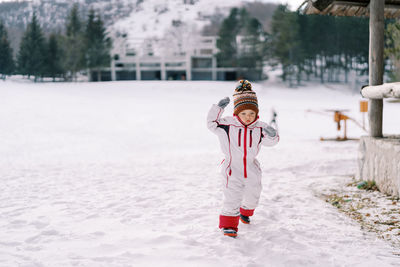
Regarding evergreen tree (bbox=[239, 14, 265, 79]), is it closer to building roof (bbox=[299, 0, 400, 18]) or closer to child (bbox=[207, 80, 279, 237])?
building roof (bbox=[299, 0, 400, 18])

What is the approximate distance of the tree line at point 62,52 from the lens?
43.7m

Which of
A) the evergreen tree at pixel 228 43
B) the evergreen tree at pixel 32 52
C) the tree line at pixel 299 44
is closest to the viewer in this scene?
the evergreen tree at pixel 32 52

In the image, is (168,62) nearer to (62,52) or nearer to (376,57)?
(62,52)

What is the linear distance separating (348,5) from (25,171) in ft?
25.2

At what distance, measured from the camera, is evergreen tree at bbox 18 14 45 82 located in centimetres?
4291

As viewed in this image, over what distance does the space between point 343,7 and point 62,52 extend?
49035mm

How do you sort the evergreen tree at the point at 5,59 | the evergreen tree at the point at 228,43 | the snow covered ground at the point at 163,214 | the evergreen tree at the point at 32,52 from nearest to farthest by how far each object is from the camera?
the snow covered ground at the point at 163,214 < the evergreen tree at the point at 5,59 < the evergreen tree at the point at 32,52 < the evergreen tree at the point at 228,43

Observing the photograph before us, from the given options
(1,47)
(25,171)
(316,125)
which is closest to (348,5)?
(25,171)

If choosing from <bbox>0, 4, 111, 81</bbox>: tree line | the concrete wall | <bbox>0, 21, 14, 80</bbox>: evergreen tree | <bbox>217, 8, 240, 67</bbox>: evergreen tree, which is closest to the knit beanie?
the concrete wall

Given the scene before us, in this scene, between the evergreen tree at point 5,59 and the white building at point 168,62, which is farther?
the white building at point 168,62

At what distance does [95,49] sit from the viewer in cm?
5150

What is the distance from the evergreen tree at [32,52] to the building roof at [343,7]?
142ft

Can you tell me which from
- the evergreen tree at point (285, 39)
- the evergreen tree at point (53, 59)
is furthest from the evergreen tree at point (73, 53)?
the evergreen tree at point (285, 39)

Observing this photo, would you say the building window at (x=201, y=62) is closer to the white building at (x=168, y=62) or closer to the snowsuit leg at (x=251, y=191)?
the white building at (x=168, y=62)
